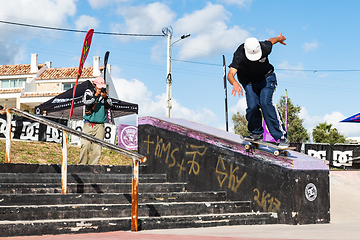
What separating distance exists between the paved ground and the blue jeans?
1.41 m

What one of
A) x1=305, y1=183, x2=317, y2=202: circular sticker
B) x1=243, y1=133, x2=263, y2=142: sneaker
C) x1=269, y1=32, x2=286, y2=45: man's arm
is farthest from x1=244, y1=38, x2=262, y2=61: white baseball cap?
x1=305, y1=183, x2=317, y2=202: circular sticker

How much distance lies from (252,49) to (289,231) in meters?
2.58

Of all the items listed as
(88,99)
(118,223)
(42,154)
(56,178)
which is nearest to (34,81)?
(42,154)

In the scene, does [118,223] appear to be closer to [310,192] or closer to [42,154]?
[310,192]

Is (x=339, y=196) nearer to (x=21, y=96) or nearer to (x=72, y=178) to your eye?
(x=72, y=178)

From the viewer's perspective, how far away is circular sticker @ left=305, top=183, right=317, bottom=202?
494 centimetres

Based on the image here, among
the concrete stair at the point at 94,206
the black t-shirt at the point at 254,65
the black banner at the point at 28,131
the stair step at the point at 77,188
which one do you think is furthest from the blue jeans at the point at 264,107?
the black banner at the point at 28,131

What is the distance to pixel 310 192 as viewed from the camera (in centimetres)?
496

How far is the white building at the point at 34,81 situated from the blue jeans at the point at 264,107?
42.9 meters

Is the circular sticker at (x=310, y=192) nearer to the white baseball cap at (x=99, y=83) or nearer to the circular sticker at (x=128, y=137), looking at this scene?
the white baseball cap at (x=99, y=83)

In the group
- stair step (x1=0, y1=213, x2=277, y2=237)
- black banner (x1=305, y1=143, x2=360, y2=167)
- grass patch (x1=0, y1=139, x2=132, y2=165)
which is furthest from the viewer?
black banner (x1=305, y1=143, x2=360, y2=167)

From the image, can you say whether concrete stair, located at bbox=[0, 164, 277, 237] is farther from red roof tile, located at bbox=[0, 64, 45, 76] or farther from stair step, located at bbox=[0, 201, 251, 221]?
red roof tile, located at bbox=[0, 64, 45, 76]

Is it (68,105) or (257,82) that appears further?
(68,105)

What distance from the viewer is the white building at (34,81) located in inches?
1781
